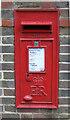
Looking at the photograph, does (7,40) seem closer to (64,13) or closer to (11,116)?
(64,13)

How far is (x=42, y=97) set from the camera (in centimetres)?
228

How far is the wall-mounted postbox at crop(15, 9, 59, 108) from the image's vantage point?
7.06 ft

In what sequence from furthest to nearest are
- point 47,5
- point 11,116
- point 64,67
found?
point 11,116 → point 64,67 → point 47,5

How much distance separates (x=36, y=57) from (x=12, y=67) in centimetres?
38

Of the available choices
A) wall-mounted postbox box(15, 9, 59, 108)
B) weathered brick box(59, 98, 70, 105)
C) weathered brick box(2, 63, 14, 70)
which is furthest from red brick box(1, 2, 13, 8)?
weathered brick box(59, 98, 70, 105)

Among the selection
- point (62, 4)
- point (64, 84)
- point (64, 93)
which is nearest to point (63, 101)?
point (64, 93)

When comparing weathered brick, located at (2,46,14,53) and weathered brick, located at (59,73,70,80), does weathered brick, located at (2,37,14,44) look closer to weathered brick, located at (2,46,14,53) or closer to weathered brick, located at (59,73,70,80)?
weathered brick, located at (2,46,14,53)

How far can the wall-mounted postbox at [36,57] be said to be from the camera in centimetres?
215

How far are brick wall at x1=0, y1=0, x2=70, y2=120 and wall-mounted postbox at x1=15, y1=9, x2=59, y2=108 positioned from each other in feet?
0.27

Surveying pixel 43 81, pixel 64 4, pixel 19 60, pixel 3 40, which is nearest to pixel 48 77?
pixel 43 81

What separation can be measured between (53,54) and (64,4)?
0.69 meters

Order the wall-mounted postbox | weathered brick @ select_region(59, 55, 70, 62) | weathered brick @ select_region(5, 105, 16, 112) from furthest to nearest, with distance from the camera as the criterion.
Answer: weathered brick @ select_region(5, 105, 16, 112) → weathered brick @ select_region(59, 55, 70, 62) → the wall-mounted postbox

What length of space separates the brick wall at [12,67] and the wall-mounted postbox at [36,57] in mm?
83

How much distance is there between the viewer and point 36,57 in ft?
7.23
